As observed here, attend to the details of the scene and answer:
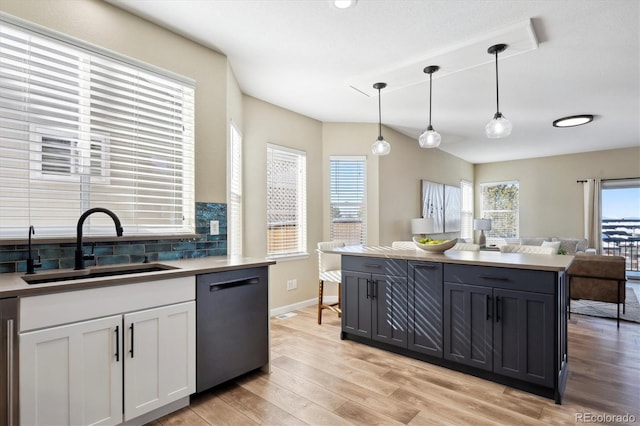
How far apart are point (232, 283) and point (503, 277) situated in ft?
6.25

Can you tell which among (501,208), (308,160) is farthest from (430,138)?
(501,208)

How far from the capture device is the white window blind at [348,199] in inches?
191

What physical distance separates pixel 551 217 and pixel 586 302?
131 inches

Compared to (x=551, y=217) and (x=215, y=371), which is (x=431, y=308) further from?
(x=551, y=217)

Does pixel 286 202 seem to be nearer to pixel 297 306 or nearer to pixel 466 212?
pixel 297 306

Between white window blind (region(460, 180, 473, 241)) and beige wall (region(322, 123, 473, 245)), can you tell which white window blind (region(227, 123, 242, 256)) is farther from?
white window blind (region(460, 180, 473, 241))

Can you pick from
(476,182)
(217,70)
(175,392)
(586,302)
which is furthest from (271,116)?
(476,182)

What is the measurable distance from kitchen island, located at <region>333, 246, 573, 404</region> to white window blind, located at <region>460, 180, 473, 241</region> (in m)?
5.49

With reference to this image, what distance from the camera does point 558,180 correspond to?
7.34 meters

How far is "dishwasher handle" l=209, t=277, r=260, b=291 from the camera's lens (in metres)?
2.21

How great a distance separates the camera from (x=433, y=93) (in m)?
3.77

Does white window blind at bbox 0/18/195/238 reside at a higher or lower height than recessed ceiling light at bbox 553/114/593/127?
lower

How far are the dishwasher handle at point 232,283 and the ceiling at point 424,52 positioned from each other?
6.19 feet

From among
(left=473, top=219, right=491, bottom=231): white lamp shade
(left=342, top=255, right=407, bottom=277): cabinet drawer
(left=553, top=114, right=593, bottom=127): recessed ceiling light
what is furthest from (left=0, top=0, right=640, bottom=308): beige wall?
(left=553, top=114, right=593, bottom=127): recessed ceiling light
